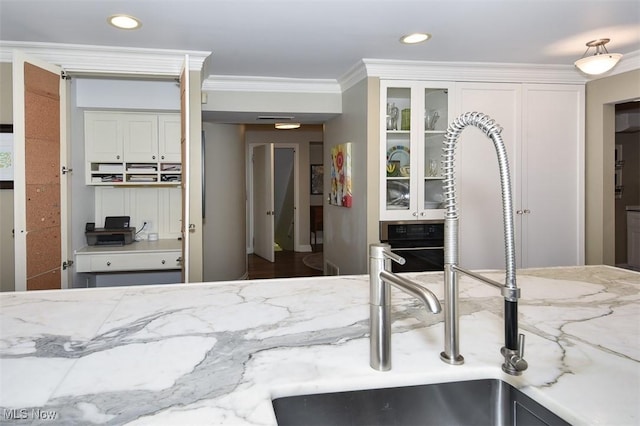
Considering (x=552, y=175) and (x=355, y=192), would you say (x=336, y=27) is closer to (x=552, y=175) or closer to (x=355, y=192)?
(x=355, y=192)

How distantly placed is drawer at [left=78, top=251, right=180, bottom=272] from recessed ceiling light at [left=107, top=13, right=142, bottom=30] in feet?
5.94

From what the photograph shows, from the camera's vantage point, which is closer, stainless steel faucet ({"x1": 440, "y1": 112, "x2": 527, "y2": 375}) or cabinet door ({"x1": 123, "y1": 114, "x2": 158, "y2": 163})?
stainless steel faucet ({"x1": 440, "y1": 112, "x2": 527, "y2": 375})

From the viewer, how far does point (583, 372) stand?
0.84 metres

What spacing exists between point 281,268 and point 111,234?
10.2ft

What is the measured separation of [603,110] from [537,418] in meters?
3.86

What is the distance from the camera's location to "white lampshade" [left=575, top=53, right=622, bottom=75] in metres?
2.84

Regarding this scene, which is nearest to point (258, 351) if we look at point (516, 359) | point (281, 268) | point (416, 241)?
point (516, 359)

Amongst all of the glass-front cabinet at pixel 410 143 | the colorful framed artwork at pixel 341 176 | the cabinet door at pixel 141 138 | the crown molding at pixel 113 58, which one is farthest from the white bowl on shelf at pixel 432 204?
the cabinet door at pixel 141 138

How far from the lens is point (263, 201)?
7133 millimetres

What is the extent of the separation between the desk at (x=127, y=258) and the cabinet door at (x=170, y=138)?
885 mm

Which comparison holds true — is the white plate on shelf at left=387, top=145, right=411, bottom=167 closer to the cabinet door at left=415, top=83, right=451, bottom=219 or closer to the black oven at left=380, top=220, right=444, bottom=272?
the cabinet door at left=415, top=83, right=451, bottom=219

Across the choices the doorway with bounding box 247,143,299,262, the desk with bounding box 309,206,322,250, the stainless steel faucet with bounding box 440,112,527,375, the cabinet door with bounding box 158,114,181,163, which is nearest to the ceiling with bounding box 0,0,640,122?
the cabinet door with bounding box 158,114,181,163

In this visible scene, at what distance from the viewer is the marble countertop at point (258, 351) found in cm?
73
